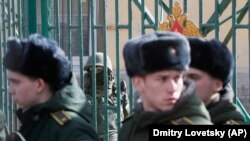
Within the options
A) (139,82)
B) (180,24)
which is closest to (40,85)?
(139,82)

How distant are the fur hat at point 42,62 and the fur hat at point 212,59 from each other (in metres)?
0.59

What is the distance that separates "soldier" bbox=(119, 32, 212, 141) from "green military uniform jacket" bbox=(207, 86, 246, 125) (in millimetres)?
196

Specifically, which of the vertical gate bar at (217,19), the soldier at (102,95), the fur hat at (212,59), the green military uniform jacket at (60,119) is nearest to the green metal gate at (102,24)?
the vertical gate bar at (217,19)

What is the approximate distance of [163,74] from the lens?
261 centimetres

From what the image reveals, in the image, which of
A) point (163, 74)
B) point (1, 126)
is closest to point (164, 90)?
point (163, 74)

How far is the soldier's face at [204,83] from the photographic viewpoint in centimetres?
285

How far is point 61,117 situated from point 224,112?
2.34 feet

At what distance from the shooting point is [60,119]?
9.64 feet

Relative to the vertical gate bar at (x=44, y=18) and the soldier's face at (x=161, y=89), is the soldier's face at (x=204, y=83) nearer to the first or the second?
the soldier's face at (x=161, y=89)

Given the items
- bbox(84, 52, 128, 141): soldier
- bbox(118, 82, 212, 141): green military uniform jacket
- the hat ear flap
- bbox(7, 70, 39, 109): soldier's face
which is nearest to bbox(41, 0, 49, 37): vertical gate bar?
bbox(84, 52, 128, 141): soldier

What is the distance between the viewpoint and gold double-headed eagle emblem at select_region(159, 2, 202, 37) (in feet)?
12.0

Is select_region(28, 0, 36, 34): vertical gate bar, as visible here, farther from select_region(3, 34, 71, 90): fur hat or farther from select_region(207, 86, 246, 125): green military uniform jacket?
select_region(207, 86, 246, 125): green military uniform jacket

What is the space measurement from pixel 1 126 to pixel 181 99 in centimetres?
152

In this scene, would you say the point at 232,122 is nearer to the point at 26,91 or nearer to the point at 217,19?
the point at 26,91
